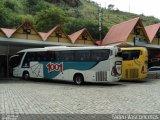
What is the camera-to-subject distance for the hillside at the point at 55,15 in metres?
58.9

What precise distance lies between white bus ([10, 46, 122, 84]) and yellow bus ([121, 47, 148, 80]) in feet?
9.80

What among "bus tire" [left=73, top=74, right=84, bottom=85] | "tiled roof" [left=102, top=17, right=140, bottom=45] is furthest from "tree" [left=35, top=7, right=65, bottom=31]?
"bus tire" [left=73, top=74, right=84, bottom=85]

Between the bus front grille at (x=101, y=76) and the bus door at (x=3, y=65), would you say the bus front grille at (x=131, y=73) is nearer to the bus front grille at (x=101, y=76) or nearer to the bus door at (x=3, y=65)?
the bus front grille at (x=101, y=76)

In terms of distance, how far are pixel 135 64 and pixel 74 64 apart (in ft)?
16.7

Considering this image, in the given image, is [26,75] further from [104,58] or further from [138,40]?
[138,40]

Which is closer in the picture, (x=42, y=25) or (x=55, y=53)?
(x=55, y=53)

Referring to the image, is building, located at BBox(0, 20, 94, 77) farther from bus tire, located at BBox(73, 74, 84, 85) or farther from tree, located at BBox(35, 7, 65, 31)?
tree, located at BBox(35, 7, 65, 31)

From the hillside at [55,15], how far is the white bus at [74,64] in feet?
101

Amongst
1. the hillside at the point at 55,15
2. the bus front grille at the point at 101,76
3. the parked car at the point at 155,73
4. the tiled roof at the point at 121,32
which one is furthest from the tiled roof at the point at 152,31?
the hillside at the point at 55,15

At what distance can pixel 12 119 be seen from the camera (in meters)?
8.51

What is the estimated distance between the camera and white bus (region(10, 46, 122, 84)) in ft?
72.1

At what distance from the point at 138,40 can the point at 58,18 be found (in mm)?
28953

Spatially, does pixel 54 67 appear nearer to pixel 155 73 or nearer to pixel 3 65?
pixel 155 73

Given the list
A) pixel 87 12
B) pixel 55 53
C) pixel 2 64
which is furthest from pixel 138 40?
pixel 87 12
